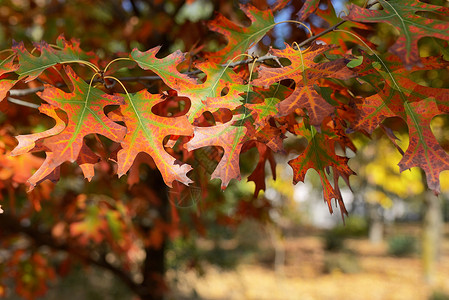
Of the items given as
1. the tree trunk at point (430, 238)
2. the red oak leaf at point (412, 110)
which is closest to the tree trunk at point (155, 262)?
the red oak leaf at point (412, 110)

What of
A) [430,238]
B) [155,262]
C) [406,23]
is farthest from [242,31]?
[430,238]

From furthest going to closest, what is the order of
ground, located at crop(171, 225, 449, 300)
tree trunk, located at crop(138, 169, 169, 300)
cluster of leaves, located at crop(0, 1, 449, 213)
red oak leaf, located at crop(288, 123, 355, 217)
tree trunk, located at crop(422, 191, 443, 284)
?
tree trunk, located at crop(422, 191, 443, 284), ground, located at crop(171, 225, 449, 300), tree trunk, located at crop(138, 169, 169, 300), red oak leaf, located at crop(288, 123, 355, 217), cluster of leaves, located at crop(0, 1, 449, 213)

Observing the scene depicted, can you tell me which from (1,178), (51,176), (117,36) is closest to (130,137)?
(51,176)

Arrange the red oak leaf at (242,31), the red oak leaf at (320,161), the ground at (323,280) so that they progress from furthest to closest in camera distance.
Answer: the ground at (323,280) → the red oak leaf at (242,31) → the red oak leaf at (320,161)

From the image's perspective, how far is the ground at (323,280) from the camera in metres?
7.91

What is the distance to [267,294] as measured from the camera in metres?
8.22

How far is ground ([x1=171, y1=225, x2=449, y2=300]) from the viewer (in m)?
7.91

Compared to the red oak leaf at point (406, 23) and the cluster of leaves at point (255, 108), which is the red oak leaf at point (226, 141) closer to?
the cluster of leaves at point (255, 108)

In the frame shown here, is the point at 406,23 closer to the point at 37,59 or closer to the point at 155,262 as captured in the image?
the point at 37,59

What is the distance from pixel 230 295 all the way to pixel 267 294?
85cm

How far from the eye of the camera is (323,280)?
376 inches

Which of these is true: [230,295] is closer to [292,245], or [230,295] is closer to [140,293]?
[140,293]

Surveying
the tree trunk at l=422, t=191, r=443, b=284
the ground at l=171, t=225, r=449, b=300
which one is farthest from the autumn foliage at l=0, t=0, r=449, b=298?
the tree trunk at l=422, t=191, r=443, b=284

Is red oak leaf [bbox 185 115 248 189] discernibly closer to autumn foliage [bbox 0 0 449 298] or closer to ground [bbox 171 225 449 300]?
autumn foliage [bbox 0 0 449 298]
